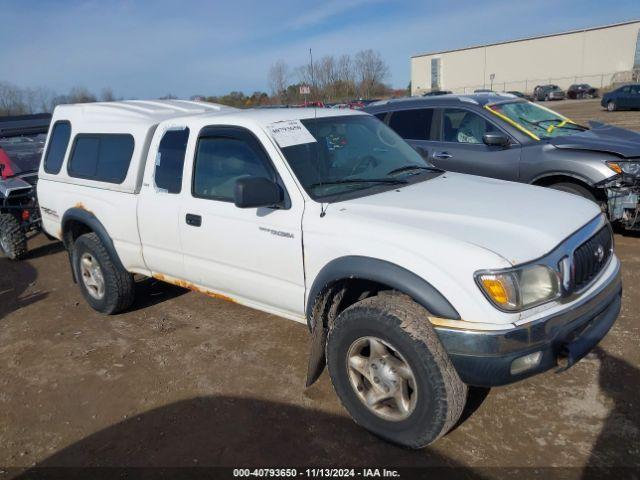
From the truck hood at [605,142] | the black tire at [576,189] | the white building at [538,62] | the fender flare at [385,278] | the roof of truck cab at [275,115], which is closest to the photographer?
the fender flare at [385,278]

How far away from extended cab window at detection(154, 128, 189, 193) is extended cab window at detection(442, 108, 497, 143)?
12.6 ft

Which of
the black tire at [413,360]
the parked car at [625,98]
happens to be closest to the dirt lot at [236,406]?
the black tire at [413,360]

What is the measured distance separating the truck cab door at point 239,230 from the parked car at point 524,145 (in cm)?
351

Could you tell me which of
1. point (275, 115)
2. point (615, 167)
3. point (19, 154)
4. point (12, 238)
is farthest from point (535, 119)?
point (19, 154)

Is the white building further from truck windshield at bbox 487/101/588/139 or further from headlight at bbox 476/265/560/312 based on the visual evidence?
headlight at bbox 476/265/560/312

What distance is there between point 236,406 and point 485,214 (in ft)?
6.71

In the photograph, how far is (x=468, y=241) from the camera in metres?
2.59

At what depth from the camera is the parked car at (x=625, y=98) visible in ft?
88.2

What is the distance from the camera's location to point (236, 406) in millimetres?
3424

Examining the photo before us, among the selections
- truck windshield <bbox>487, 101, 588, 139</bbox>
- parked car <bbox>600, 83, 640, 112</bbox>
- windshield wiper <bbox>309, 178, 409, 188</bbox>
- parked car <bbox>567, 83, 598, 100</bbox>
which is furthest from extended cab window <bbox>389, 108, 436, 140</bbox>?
parked car <bbox>567, 83, 598, 100</bbox>

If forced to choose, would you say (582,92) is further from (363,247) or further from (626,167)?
(363,247)

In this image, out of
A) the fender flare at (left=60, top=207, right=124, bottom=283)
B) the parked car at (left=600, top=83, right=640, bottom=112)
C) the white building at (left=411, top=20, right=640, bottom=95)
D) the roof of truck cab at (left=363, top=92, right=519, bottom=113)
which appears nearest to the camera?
the fender flare at (left=60, top=207, right=124, bottom=283)

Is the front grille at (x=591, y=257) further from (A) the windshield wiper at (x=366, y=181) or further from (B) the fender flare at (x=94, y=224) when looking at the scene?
(B) the fender flare at (x=94, y=224)

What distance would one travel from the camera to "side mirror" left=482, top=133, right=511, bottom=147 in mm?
5957
